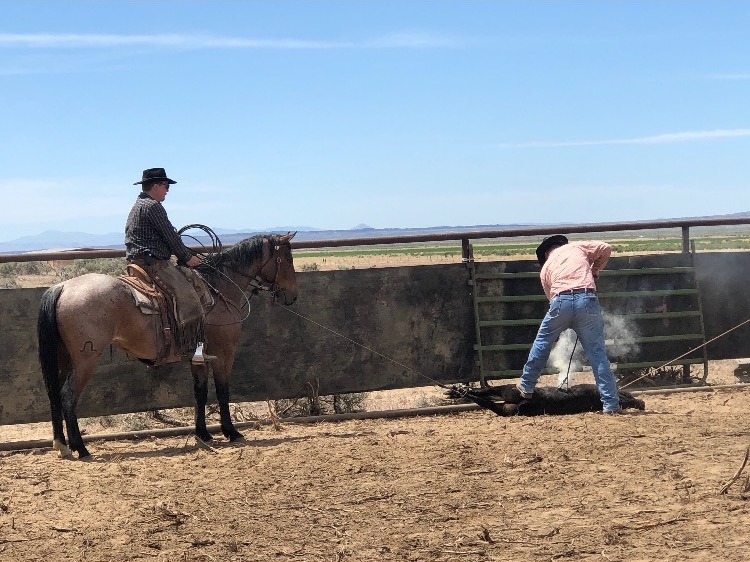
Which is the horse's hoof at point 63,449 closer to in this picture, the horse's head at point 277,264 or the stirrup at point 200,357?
the stirrup at point 200,357

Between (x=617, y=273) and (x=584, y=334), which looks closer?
Answer: (x=584, y=334)

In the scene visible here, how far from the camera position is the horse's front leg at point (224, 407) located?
30.5ft

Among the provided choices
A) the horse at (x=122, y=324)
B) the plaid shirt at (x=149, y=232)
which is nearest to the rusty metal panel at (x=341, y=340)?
the horse at (x=122, y=324)

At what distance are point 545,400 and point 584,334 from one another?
80cm

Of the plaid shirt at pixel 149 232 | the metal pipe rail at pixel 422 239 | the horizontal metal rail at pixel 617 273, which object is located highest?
the plaid shirt at pixel 149 232

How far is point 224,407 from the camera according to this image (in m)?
9.33

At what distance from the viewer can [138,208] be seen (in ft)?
29.2

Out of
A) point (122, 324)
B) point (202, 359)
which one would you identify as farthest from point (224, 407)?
point (122, 324)

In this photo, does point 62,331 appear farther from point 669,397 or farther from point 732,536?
point 669,397

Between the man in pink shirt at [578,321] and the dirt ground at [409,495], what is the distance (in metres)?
0.42

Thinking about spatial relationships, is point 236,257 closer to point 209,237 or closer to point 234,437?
point 209,237

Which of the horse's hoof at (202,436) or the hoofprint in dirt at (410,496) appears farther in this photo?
the horse's hoof at (202,436)

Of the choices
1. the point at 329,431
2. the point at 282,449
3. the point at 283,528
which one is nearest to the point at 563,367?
the point at 329,431

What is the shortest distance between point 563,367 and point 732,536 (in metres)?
6.20
